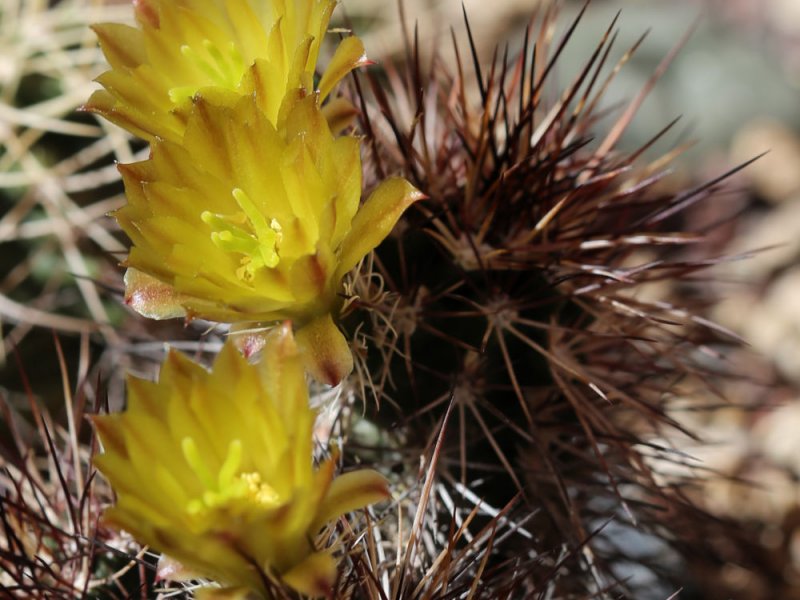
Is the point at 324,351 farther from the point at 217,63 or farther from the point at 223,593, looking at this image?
the point at 217,63

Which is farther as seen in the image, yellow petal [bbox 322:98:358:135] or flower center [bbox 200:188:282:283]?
yellow petal [bbox 322:98:358:135]

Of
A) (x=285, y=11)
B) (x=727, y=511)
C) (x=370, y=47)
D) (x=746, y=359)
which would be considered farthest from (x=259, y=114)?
(x=746, y=359)

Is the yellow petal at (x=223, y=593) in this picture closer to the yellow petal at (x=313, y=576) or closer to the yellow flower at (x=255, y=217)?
the yellow petal at (x=313, y=576)

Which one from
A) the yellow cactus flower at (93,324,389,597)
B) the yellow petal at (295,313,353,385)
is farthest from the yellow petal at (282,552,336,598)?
the yellow petal at (295,313,353,385)

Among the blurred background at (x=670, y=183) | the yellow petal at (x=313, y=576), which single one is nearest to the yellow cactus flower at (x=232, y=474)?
the yellow petal at (x=313, y=576)

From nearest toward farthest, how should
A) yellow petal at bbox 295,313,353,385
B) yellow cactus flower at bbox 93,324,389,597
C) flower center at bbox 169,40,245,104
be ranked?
1. yellow cactus flower at bbox 93,324,389,597
2. yellow petal at bbox 295,313,353,385
3. flower center at bbox 169,40,245,104

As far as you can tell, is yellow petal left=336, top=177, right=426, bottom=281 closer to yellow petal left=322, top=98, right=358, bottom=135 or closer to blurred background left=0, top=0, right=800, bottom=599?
yellow petal left=322, top=98, right=358, bottom=135
